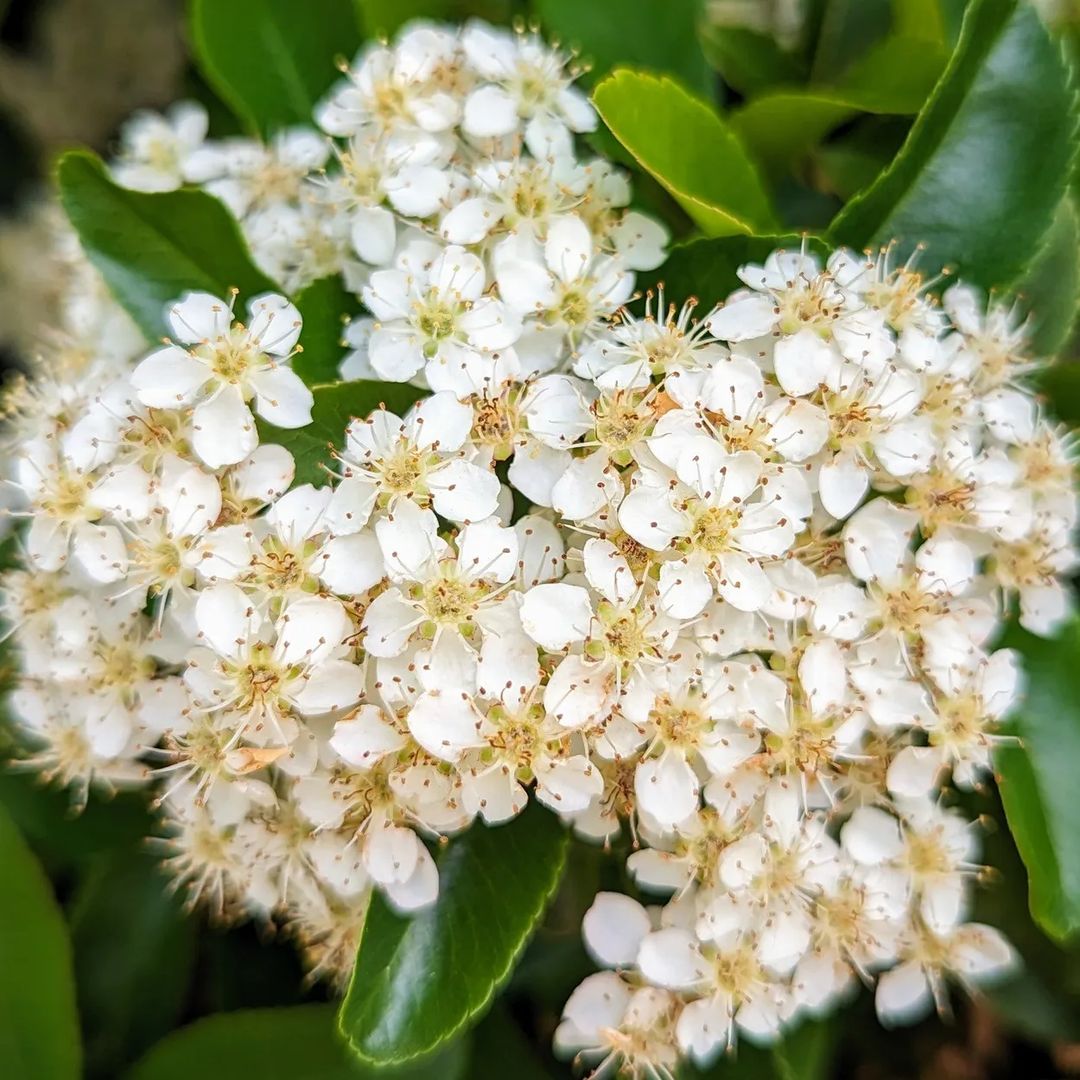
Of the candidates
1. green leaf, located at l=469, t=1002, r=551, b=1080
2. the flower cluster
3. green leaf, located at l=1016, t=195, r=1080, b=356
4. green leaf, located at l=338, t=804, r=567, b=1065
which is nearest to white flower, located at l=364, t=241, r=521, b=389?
the flower cluster

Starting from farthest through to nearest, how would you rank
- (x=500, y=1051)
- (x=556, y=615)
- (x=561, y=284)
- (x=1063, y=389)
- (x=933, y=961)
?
(x=500, y=1051) → (x=1063, y=389) → (x=933, y=961) → (x=561, y=284) → (x=556, y=615)

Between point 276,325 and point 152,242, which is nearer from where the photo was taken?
point 276,325

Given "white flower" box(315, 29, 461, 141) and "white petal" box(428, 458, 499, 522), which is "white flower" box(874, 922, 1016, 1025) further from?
"white flower" box(315, 29, 461, 141)

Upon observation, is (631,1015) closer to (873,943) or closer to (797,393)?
(873,943)

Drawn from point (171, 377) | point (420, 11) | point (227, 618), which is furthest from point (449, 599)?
point (420, 11)

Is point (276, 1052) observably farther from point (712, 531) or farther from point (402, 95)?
point (402, 95)

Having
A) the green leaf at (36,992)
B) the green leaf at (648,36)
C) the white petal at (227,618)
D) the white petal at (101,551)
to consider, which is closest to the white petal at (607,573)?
the white petal at (227,618)

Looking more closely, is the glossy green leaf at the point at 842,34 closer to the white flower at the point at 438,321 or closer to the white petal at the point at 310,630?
the white flower at the point at 438,321
